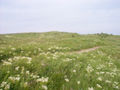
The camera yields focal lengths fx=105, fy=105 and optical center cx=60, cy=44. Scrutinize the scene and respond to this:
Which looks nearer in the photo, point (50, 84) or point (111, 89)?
point (50, 84)

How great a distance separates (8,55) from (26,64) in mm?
3976

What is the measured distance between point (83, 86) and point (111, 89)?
111cm

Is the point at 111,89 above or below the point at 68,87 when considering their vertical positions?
below

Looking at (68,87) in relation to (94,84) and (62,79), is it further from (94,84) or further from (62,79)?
(94,84)

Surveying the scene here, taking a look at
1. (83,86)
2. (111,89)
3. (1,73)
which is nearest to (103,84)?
(111,89)

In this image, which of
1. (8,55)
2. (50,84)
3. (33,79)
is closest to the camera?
(50,84)

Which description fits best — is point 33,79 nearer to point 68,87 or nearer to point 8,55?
point 68,87

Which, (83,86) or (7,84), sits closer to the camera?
(7,84)

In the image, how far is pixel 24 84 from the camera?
3.03 meters

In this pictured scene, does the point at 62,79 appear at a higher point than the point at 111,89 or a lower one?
higher

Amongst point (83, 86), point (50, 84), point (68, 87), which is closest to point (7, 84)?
point (50, 84)

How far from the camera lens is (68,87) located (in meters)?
3.40

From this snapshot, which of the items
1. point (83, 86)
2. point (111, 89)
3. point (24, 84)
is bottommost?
point (111, 89)

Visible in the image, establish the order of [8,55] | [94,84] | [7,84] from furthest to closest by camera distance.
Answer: [8,55]
[94,84]
[7,84]
